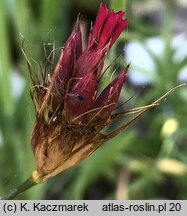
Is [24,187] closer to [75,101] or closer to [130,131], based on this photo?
[75,101]

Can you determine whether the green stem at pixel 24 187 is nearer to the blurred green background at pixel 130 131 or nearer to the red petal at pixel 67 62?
the red petal at pixel 67 62

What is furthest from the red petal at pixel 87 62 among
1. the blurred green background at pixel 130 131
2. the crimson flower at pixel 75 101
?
the blurred green background at pixel 130 131

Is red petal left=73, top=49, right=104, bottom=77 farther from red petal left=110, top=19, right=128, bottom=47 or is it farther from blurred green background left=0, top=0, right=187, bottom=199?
blurred green background left=0, top=0, right=187, bottom=199

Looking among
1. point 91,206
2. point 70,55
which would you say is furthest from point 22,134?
point 70,55

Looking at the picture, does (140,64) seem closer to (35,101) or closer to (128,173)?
(128,173)

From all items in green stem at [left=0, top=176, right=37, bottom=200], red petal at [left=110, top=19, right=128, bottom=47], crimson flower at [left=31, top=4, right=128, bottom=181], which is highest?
red petal at [left=110, top=19, right=128, bottom=47]

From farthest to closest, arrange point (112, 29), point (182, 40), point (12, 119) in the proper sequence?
point (182, 40)
point (12, 119)
point (112, 29)

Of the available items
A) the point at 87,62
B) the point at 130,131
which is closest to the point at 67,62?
the point at 87,62

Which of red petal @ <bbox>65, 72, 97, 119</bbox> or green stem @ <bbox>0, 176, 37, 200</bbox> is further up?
red petal @ <bbox>65, 72, 97, 119</bbox>

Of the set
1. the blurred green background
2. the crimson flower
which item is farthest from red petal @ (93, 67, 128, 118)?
the blurred green background

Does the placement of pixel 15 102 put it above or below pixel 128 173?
above
